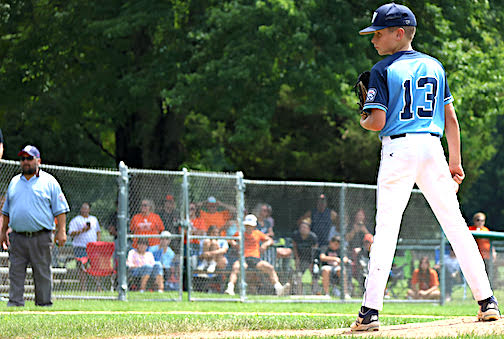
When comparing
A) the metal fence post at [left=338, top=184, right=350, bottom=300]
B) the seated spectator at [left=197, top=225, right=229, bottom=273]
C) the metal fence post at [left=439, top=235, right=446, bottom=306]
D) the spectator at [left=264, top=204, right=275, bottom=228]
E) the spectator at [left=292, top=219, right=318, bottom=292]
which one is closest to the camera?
the seated spectator at [left=197, top=225, right=229, bottom=273]

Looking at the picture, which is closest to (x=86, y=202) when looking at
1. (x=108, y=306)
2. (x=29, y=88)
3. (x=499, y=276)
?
(x=108, y=306)

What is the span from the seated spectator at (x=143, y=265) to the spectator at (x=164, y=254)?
7 centimetres

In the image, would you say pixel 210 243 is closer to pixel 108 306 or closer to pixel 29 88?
pixel 108 306

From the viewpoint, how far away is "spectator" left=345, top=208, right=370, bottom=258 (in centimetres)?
1647

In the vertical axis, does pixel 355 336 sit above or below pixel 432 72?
below

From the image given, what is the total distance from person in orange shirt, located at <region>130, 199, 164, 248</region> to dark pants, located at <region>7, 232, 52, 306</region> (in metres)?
3.40

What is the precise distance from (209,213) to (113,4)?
9.70 meters

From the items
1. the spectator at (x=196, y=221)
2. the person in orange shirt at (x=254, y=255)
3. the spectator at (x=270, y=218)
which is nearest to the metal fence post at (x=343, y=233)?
the person in orange shirt at (x=254, y=255)

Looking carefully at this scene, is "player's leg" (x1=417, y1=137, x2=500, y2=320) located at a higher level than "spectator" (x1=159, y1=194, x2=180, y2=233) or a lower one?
lower

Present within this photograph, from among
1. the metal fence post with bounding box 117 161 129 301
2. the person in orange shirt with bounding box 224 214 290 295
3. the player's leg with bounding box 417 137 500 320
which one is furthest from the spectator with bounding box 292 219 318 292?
the player's leg with bounding box 417 137 500 320

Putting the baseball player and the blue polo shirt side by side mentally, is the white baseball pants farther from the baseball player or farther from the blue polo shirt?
the blue polo shirt

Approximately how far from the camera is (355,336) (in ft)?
19.3

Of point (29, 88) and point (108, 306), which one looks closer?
point (108, 306)

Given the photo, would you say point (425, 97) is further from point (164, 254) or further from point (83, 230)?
point (83, 230)
